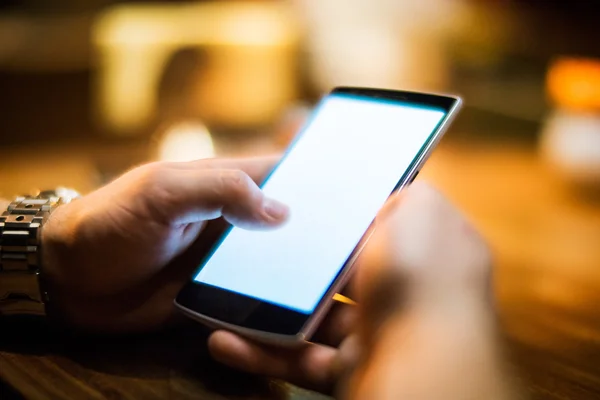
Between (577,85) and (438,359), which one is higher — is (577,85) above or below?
above

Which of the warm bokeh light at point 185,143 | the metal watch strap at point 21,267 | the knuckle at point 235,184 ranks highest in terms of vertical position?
the warm bokeh light at point 185,143

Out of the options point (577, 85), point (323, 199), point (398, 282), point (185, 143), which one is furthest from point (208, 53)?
point (398, 282)

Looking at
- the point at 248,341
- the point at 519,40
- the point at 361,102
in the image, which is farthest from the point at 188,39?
the point at 248,341

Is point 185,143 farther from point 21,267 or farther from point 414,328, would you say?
point 414,328

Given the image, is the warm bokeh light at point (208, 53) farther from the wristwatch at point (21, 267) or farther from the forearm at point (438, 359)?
the forearm at point (438, 359)

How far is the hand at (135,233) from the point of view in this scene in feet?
1.46

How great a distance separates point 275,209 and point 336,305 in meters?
0.08

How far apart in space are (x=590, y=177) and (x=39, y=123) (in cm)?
182

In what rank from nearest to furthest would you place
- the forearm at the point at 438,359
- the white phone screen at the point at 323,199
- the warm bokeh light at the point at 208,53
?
the forearm at the point at 438,359 → the white phone screen at the point at 323,199 → the warm bokeh light at the point at 208,53

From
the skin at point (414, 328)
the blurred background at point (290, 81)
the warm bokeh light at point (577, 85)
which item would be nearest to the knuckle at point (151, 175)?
the skin at point (414, 328)

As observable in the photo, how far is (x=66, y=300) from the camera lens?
1.58ft

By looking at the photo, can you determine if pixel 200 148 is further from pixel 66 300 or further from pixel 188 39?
pixel 188 39

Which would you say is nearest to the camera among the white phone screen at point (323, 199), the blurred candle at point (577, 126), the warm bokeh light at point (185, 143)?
the white phone screen at point (323, 199)

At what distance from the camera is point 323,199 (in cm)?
51
